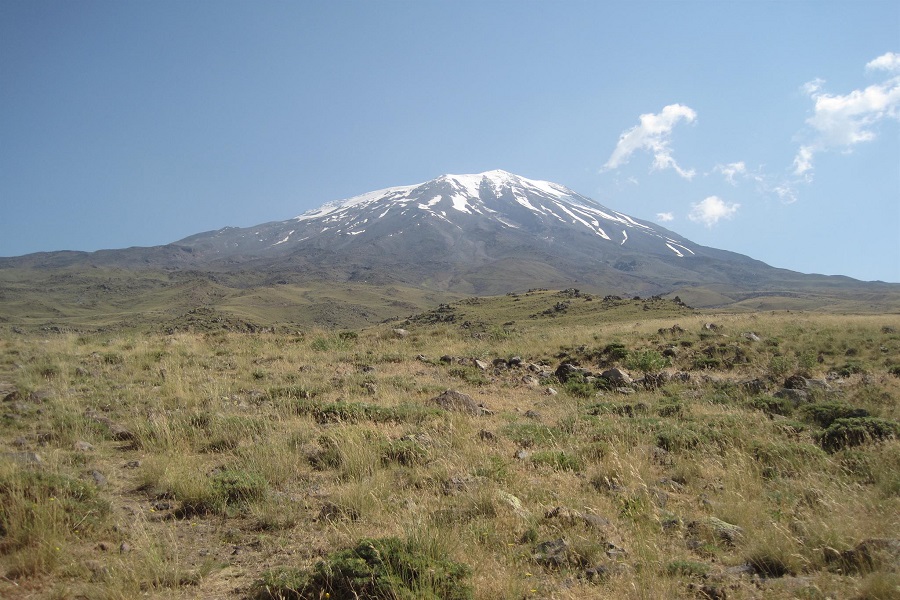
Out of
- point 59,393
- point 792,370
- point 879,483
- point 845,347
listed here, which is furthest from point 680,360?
point 59,393

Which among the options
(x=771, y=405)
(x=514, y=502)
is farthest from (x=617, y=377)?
(x=514, y=502)

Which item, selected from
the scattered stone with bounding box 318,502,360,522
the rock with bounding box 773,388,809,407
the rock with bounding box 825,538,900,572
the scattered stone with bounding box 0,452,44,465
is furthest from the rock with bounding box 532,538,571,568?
the rock with bounding box 773,388,809,407

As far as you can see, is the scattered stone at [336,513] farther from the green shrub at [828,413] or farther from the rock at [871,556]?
the green shrub at [828,413]

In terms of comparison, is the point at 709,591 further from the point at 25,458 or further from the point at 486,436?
the point at 25,458

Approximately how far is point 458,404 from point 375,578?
485cm

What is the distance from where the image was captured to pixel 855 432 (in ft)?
19.8

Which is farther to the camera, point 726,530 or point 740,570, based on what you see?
point 726,530

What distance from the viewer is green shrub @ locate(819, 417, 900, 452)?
231 inches

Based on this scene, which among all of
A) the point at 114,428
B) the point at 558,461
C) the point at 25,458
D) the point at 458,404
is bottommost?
the point at 558,461

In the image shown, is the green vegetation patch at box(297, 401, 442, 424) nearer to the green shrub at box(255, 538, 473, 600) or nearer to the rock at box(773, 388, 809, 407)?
the green shrub at box(255, 538, 473, 600)

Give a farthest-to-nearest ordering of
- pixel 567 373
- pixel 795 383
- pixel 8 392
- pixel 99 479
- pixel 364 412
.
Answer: pixel 567 373 < pixel 795 383 < pixel 8 392 < pixel 364 412 < pixel 99 479

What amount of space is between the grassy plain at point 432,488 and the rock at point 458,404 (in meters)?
0.16

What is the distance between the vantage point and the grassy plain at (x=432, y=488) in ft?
10.4

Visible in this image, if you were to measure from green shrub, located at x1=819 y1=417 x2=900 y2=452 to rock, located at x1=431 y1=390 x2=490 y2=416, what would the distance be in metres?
4.40
